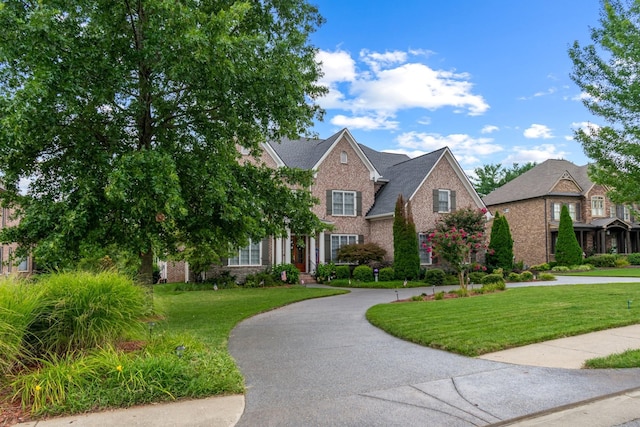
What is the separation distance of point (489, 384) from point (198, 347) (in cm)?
378

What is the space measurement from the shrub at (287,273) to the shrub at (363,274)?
2847mm

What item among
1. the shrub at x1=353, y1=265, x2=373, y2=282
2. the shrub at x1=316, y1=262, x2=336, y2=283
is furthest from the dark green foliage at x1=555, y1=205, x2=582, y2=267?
the shrub at x1=316, y1=262, x2=336, y2=283

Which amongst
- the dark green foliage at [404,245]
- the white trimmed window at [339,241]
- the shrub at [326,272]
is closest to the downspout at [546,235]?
the dark green foliage at [404,245]

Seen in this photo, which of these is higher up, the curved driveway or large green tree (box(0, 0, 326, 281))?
large green tree (box(0, 0, 326, 281))

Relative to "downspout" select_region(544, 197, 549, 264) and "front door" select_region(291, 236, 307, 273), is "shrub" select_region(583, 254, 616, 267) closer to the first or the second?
"downspout" select_region(544, 197, 549, 264)

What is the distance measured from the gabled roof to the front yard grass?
21.9 metres

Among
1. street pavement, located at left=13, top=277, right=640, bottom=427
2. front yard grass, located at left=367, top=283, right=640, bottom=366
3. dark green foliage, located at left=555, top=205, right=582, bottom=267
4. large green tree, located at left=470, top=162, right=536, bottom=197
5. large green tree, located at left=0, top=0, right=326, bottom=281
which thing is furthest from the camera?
large green tree, located at left=470, top=162, right=536, bottom=197

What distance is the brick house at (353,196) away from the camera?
2203 centimetres

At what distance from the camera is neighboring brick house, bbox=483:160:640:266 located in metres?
31.2

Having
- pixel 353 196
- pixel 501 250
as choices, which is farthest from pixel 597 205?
pixel 353 196

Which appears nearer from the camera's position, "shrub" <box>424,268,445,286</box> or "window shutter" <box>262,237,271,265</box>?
"shrub" <box>424,268,445,286</box>

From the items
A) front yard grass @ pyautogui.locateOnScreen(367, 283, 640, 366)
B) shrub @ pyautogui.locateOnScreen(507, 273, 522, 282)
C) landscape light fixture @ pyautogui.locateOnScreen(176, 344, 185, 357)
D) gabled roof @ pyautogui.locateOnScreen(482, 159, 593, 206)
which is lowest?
shrub @ pyautogui.locateOnScreen(507, 273, 522, 282)

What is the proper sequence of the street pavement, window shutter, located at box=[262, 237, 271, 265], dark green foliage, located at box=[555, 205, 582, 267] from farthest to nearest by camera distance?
dark green foliage, located at box=[555, 205, 582, 267], window shutter, located at box=[262, 237, 271, 265], the street pavement

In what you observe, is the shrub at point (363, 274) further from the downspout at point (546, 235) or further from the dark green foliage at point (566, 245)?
the downspout at point (546, 235)
